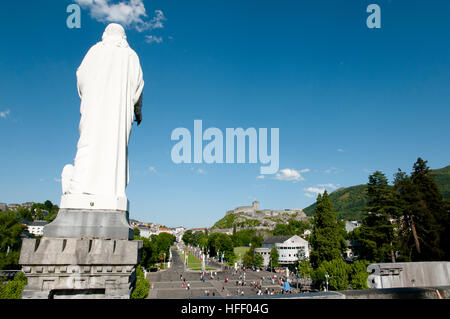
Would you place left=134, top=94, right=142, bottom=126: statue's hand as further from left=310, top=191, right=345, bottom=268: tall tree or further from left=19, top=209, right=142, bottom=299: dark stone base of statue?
left=310, top=191, right=345, bottom=268: tall tree

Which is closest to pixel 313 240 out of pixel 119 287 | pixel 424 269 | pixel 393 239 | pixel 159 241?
pixel 393 239

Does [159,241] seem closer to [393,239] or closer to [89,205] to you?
[393,239]

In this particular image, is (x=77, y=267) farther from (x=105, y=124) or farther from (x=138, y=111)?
(x=138, y=111)

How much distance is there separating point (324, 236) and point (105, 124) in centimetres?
4574

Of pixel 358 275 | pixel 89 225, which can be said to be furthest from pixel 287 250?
pixel 89 225

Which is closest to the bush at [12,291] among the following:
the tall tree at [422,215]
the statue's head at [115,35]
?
the statue's head at [115,35]

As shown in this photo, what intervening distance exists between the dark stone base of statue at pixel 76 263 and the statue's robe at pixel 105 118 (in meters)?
0.74

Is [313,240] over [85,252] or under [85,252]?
under

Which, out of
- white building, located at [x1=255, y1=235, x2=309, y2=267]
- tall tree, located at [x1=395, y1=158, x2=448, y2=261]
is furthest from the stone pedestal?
white building, located at [x1=255, y1=235, x2=309, y2=267]

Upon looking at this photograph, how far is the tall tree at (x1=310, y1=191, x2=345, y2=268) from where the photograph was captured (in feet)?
143

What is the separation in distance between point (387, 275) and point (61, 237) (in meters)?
8.32

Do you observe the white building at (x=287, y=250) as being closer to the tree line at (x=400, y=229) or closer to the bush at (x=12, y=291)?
the tree line at (x=400, y=229)
